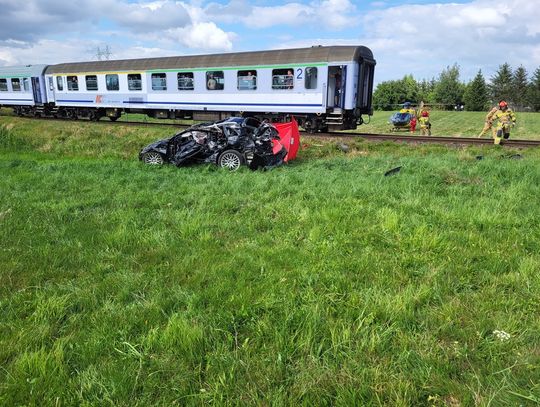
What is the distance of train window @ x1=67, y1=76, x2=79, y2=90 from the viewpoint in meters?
23.6

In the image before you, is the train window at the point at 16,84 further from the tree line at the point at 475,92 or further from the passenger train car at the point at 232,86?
the tree line at the point at 475,92

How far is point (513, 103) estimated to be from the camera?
3236 inches

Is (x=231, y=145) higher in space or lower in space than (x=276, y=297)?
higher

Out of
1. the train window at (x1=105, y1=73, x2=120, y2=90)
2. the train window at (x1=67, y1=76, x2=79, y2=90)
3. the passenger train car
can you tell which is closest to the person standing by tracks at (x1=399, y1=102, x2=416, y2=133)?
the passenger train car

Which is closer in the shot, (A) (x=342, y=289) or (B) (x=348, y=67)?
(A) (x=342, y=289)

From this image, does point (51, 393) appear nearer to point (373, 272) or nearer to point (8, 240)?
point (373, 272)

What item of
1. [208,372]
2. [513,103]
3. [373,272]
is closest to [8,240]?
[208,372]

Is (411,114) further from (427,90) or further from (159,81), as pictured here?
(427,90)

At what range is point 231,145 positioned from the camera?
10.9 meters

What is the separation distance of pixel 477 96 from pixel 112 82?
67.5m

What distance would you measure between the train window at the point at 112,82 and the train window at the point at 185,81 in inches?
171

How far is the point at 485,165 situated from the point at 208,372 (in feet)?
28.9

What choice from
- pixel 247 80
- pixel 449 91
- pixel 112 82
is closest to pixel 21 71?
pixel 112 82

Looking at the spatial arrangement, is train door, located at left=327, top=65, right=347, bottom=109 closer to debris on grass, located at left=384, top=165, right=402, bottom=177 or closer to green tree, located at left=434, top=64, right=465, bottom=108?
debris on grass, located at left=384, top=165, right=402, bottom=177
